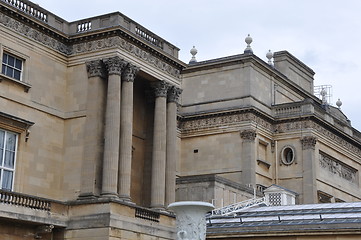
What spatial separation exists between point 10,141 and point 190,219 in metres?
13.9

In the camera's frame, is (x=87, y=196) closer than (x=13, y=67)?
No

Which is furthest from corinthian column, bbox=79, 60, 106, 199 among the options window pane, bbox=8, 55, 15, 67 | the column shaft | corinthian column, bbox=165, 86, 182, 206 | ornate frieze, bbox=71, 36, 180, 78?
corinthian column, bbox=165, 86, 182, 206

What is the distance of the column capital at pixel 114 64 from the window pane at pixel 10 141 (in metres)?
5.53

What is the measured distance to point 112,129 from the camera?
34531 millimetres

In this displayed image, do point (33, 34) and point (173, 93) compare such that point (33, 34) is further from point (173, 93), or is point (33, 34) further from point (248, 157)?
point (248, 157)

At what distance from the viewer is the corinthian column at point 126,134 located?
34.8 metres

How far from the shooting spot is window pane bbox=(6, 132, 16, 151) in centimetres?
3309

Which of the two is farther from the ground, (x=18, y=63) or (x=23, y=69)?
(x=18, y=63)

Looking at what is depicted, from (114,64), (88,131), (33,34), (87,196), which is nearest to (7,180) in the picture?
(87,196)

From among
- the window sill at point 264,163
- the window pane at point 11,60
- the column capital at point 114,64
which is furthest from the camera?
the window sill at point 264,163

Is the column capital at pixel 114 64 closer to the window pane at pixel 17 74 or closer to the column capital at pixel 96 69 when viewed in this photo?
the column capital at pixel 96 69

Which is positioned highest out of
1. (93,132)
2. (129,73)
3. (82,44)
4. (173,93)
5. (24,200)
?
(82,44)

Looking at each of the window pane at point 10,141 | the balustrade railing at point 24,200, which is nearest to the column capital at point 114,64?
the window pane at point 10,141

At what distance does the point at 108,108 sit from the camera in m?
35.0
